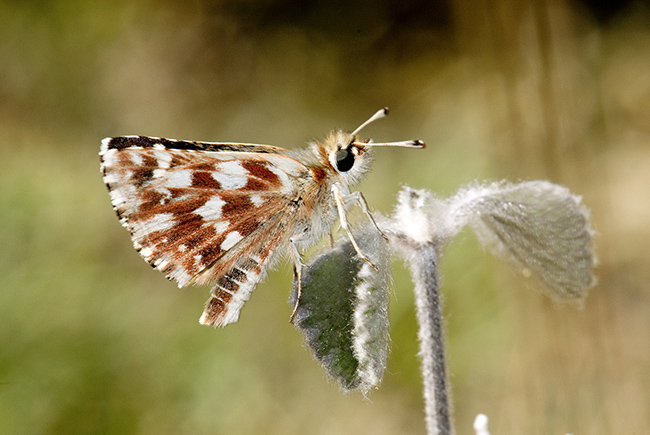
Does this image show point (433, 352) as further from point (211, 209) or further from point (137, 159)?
point (137, 159)

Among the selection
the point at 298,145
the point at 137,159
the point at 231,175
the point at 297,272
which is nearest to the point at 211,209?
the point at 231,175

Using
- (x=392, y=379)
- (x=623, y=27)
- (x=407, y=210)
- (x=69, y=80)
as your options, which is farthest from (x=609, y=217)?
(x=69, y=80)

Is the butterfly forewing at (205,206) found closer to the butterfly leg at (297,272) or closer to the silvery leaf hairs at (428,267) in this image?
the butterfly leg at (297,272)

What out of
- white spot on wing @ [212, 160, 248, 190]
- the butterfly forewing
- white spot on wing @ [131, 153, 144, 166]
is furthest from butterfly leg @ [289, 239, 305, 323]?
white spot on wing @ [131, 153, 144, 166]

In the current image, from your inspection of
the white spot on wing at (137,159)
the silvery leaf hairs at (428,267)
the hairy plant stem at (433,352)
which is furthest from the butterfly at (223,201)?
the hairy plant stem at (433,352)

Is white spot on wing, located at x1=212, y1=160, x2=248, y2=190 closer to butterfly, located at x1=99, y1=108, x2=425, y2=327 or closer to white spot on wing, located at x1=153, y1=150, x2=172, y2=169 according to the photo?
butterfly, located at x1=99, y1=108, x2=425, y2=327

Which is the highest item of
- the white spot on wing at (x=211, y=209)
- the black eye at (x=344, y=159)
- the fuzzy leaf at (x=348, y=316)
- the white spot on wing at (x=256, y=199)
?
the black eye at (x=344, y=159)

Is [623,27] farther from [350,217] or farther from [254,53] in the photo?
[350,217]
